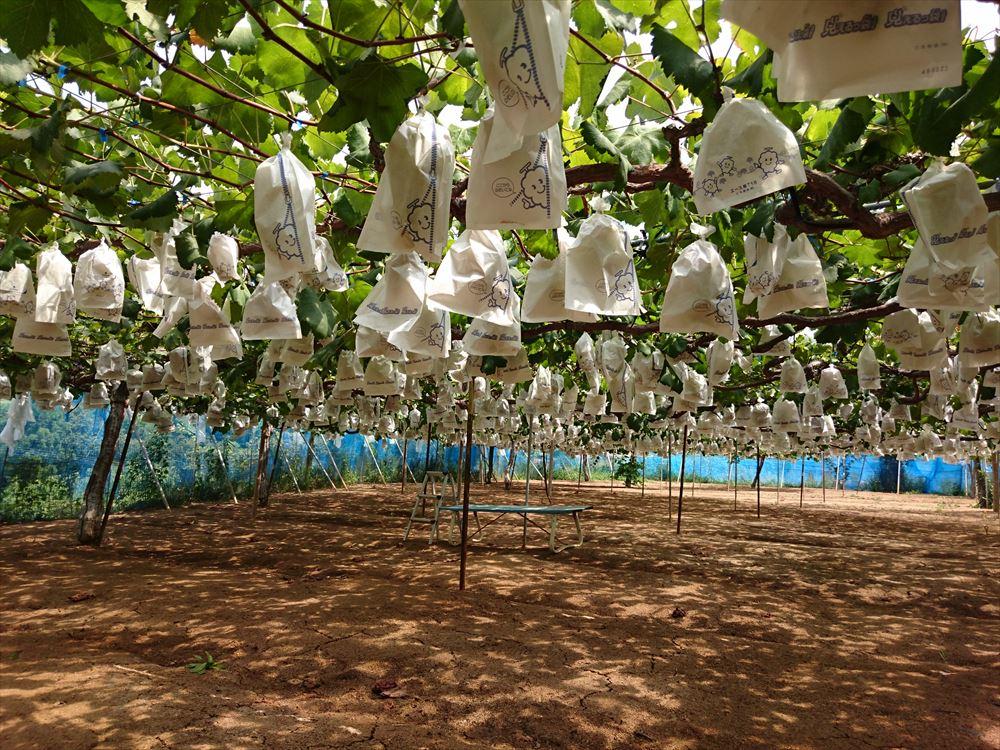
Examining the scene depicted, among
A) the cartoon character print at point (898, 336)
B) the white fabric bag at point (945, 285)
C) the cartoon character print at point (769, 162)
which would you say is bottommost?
the white fabric bag at point (945, 285)

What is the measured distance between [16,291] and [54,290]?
0.40 m

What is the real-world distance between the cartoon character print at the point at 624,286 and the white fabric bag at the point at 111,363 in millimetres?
5795

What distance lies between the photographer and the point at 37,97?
2805 millimetres

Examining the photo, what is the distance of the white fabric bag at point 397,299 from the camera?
2336 mm

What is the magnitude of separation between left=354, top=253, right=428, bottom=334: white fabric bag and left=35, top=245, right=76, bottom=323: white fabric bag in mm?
1847

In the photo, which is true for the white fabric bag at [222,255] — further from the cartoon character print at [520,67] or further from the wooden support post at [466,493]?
the wooden support post at [466,493]

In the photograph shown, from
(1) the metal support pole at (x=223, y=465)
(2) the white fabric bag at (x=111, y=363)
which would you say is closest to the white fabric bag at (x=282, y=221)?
(2) the white fabric bag at (x=111, y=363)

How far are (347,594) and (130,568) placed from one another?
10.6ft

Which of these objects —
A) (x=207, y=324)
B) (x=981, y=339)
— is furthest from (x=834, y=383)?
(x=207, y=324)

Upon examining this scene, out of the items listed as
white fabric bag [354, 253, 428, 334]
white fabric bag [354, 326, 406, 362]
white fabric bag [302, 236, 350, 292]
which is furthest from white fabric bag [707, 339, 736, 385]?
white fabric bag [354, 253, 428, 334]

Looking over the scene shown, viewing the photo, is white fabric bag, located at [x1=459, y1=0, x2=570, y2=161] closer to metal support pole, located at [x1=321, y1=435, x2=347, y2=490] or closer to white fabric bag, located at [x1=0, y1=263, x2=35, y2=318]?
white fabric bag, located at [x1=0, y1=263, x2=35, y2=318]

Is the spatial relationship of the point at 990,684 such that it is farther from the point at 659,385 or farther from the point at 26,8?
the point at 26,8

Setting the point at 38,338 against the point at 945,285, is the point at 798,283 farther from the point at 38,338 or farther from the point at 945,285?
the point at 38,338

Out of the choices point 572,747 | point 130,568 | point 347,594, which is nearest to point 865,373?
point 572,747
